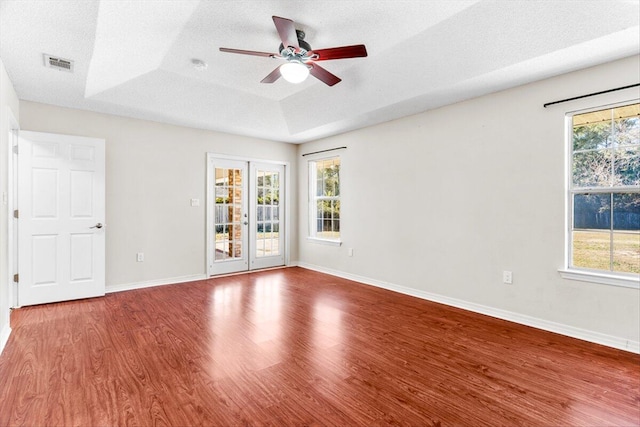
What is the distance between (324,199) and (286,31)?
375 cm

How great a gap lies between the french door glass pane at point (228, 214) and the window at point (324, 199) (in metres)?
→ 1.36

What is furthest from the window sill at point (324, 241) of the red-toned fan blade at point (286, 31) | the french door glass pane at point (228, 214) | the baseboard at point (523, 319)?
the red-toned fan blade at point (286, 31)

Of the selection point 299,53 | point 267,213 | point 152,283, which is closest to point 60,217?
point 152,283

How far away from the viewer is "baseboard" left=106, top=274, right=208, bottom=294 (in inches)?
174

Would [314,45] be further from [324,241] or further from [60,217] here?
[60,217]

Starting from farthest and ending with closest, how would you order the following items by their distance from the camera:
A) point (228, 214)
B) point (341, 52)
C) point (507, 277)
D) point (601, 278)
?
point (228, 214) → point (507, 277) → point (601, 278) → point (341, 52)

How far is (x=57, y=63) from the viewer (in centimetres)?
301

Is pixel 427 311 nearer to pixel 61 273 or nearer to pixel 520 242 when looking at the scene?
pixel 520 242

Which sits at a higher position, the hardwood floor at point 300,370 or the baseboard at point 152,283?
the baseboard at point 152,283

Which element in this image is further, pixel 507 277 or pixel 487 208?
pixel 487 208

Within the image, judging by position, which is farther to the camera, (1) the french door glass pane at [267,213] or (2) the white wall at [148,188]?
(1) the french door glass pane at [267,213]

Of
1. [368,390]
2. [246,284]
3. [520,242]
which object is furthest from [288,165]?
[368,390]

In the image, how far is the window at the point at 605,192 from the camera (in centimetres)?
275

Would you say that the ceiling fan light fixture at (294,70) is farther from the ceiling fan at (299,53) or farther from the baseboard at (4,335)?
the baseboard at (4,335)
